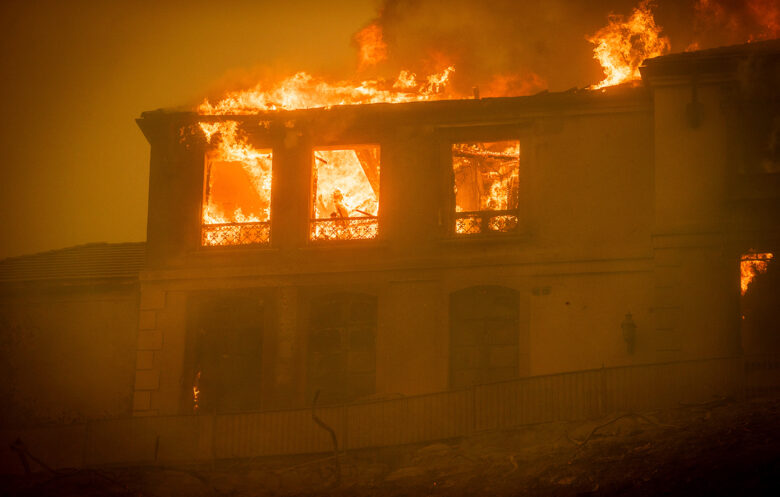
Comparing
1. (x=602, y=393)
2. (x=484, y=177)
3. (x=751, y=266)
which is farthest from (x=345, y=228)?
(x=751, y=266)

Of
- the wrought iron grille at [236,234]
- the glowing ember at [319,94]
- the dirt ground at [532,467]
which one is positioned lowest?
the dirt ground at [532,467]

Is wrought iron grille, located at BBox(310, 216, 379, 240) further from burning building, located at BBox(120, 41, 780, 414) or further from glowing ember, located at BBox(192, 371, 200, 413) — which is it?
glowing ember, located at BBox(192, 371, 200, 413)

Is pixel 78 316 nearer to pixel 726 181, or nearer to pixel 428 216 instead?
pixel 428 216

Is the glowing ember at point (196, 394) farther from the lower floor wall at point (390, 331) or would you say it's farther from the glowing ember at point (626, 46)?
the glowing ember at point (626, 46)

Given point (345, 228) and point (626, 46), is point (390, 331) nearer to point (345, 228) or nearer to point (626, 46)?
point (345, 228)

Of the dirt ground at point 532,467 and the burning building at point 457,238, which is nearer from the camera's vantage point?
the dirt ground at point 532,467

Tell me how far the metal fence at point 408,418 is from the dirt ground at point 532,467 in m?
0.28

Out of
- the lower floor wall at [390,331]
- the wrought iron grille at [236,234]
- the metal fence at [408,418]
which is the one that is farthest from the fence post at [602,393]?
the wrought iron grille at [236,234]

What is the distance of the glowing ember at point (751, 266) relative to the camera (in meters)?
19.3

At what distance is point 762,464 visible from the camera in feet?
38.6

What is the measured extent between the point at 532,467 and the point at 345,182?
10331 mm

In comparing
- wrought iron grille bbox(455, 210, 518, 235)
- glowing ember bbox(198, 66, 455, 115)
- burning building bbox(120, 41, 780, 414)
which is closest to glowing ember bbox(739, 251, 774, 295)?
burning building bbox(120, 41, 780, 414)

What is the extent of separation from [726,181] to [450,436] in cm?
798

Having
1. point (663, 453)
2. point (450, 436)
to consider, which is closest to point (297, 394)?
point (450, 436)
